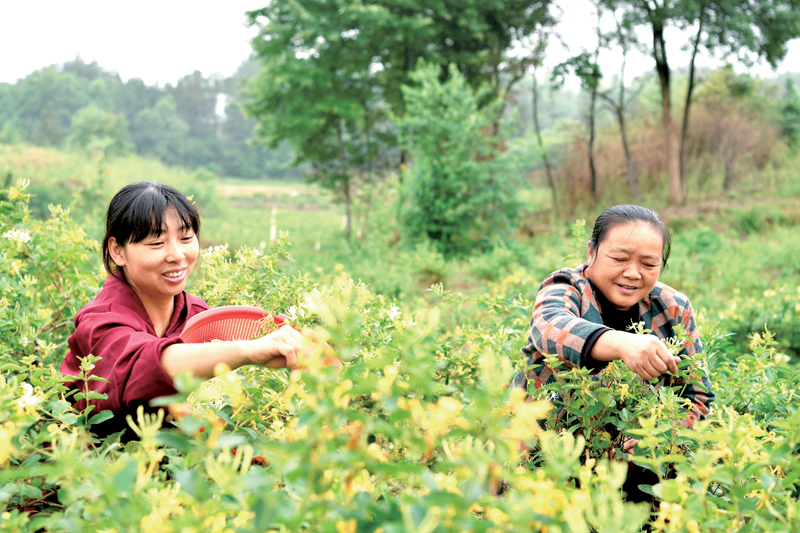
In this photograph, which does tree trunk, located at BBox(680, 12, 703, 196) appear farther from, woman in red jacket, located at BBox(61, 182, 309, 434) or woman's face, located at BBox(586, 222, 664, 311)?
woman in red jacket, located at BBox(61, 182, 309, 434)

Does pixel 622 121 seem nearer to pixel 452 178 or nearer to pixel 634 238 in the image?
pixel 452 178

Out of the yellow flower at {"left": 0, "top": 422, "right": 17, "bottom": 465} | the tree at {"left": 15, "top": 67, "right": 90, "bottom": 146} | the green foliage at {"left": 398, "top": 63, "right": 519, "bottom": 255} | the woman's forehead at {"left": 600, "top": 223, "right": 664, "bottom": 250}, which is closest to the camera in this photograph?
the yellow flower at {"left": 0, "top": 422, "right": 17, "bottom": 465}

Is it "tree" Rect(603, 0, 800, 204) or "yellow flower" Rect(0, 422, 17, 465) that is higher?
"tree" Rect(603, 0, 800, 204)

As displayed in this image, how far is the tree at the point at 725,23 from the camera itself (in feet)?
34.3

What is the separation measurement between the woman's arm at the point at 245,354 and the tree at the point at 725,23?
1159cm

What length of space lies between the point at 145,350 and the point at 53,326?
1620mm

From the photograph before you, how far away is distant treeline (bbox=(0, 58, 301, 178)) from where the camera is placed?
43.6m

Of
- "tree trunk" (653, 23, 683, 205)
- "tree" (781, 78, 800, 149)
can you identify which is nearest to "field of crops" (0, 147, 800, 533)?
"tree trunk" (653, 23, 683, 205)

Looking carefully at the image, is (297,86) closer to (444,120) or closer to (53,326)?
(444,120)

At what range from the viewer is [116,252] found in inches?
71.9

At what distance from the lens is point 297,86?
13.0 meters

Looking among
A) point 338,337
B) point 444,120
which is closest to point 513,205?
point 444,120

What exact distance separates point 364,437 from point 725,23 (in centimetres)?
1242

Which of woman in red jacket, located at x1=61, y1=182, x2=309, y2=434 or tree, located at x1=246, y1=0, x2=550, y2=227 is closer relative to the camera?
woman in red jacket, located at x1=61, y1=182, x2=309, y2=434
